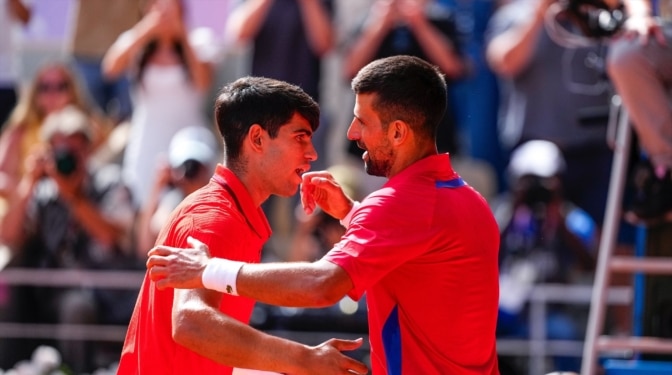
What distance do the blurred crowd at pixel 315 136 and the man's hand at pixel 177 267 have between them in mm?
4237

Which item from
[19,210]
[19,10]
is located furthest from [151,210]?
[19,10]

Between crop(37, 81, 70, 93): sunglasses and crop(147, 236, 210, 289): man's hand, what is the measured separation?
599 cm

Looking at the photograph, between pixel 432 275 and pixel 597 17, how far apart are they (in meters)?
2.84

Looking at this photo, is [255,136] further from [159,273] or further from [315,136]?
[315,136]

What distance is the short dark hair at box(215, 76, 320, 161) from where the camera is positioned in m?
4.57

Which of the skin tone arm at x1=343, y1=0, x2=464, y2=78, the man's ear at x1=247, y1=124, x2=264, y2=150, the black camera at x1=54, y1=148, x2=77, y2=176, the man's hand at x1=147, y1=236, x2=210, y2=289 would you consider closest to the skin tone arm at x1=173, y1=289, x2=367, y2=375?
the man's hand at x1=147, y1=236, x2=210, y2=289

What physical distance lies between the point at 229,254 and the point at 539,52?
500 cm

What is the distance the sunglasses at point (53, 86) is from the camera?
32.3ft

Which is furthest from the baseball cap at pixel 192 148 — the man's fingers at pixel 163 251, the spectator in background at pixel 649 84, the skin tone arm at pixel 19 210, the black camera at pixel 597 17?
the man's fingers at pixel 163 251

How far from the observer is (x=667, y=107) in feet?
21.0

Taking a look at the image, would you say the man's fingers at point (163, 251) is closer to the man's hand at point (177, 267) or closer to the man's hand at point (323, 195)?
the man's hand at point (177, 267)

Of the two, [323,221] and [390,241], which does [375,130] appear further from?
[323,221]

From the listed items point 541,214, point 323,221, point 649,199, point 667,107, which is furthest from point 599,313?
point 323,221

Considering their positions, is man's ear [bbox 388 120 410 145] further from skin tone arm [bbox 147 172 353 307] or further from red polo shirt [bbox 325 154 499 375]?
skin tone arm [bbox 147 172 353 307]
